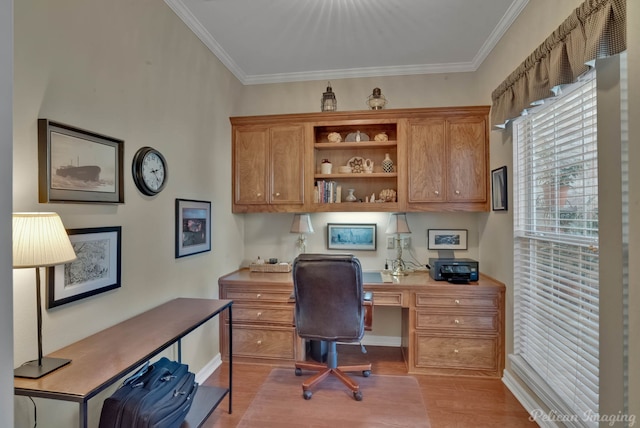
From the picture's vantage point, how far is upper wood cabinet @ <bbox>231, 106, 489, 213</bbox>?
299 centimetres

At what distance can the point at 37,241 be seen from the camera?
3.69 feet

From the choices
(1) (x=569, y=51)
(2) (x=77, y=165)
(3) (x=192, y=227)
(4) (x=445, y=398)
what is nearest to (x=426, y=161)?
(1) (x=569, y=51)

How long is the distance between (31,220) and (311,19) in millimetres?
2258

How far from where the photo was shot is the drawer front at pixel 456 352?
269cm

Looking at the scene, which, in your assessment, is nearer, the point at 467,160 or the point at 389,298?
the point at 389,298

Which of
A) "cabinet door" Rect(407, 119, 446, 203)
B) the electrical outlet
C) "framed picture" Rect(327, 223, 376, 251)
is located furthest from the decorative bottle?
the electrical outlet

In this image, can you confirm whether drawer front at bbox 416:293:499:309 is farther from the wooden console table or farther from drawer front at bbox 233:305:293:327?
the wooden console table

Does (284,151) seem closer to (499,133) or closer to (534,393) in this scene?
(499,133)

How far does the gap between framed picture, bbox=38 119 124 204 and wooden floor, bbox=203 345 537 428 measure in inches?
64.6

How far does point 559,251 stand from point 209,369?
9.10 ft

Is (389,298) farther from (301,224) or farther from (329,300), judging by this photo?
(301,224)

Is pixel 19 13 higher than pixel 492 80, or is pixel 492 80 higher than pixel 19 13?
pixel 492 80

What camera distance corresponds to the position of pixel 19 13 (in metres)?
1.23

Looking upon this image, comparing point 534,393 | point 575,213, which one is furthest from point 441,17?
point 534,393
